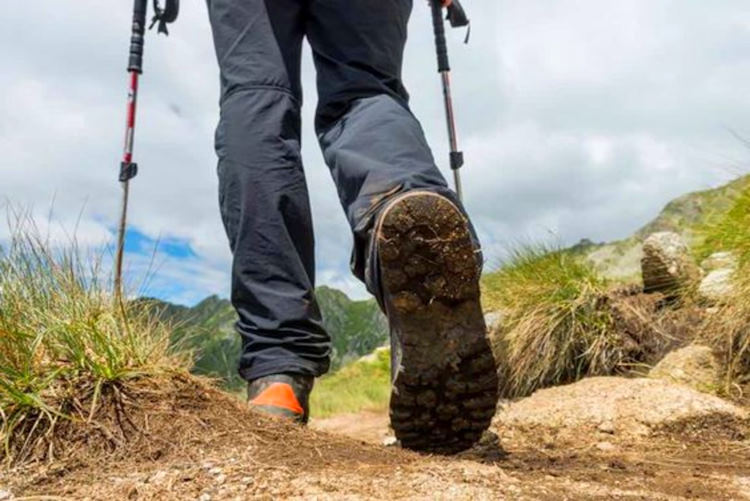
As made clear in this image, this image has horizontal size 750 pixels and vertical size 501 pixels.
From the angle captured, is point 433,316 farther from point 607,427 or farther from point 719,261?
point 719,261

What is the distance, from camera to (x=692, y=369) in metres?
4.16

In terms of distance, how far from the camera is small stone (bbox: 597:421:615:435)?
3.34 m

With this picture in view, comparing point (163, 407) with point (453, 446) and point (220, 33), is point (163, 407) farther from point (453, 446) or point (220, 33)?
point (220, 33)

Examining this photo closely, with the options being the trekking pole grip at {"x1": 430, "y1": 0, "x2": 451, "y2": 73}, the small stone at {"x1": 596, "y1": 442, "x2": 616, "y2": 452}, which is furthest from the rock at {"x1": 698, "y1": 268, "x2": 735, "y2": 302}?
the trekking pole grip at {"x1": 430, "y1": 0, "x2": 451, "y2": 73}

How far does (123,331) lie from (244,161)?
70cm

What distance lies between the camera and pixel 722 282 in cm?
466

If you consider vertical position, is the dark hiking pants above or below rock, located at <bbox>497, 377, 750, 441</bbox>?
above

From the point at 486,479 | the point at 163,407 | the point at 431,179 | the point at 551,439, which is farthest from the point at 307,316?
the point at 551,439

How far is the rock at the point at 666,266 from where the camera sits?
554 cm

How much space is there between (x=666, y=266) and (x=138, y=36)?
13.4 feet

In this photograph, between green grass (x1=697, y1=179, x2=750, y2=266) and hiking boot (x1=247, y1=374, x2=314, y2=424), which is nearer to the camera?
hiking boot (x1=247, y1=374, x2=314, y2=424)

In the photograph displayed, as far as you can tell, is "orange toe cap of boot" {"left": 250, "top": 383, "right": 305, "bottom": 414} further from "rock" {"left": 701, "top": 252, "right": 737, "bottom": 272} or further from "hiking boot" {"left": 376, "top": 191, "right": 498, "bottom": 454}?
"rock" {"left": 701, "top": 252, "right": 737, "bottom": 272}

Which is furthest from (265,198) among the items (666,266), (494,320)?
(666,266)

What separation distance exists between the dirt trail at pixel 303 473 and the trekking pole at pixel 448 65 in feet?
8.78
